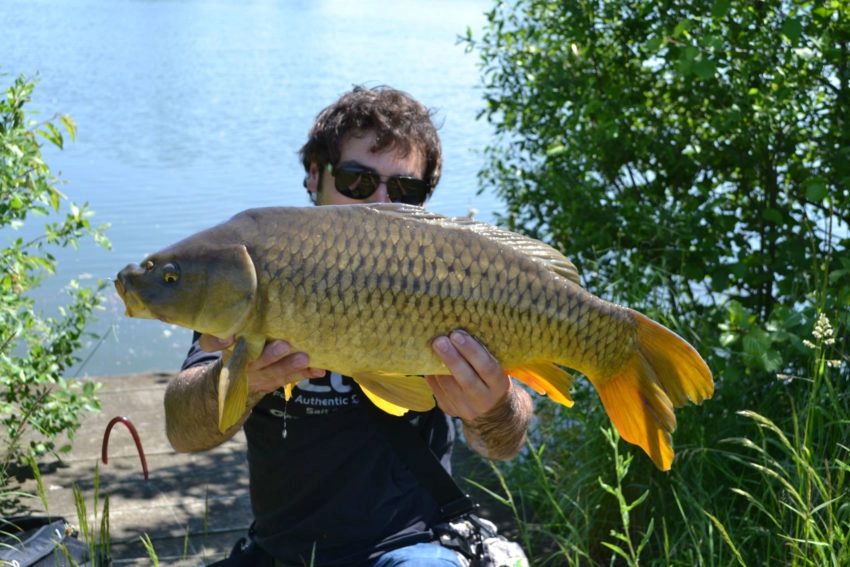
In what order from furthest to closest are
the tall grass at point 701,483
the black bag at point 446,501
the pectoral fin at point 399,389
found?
1. the tall grass at point 701,483
2. the black bag at point 446,501
3. the pectoral fin at point 399,389

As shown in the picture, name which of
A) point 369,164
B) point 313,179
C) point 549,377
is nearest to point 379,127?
point 369,164

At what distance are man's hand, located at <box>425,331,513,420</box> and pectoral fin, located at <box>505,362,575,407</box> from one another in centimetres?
4

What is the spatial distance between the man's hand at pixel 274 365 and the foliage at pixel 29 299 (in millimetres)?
1071

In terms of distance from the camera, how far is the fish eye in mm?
1577

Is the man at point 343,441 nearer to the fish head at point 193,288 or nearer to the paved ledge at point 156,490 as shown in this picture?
the fish head at point 193,288

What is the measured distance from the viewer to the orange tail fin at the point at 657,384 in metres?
1.71

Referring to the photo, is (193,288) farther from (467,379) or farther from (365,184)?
(365,184)

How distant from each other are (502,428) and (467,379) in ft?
1.56

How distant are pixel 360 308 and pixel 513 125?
2.79 m

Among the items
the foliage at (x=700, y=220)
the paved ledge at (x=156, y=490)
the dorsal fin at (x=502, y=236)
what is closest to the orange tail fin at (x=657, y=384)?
the dorsal fin at (x=502, y=236)

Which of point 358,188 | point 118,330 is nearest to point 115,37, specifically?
point 118,330

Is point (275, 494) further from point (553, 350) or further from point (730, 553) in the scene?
point (730, 553)

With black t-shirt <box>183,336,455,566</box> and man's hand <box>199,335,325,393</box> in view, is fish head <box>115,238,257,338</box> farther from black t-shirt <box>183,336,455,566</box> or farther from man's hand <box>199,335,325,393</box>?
black t-shirt <box>183,336,455,566</box>

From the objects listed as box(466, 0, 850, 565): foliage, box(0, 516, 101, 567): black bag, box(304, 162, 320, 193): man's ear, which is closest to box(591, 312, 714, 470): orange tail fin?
box(466, 0, 850, 565): foliage
